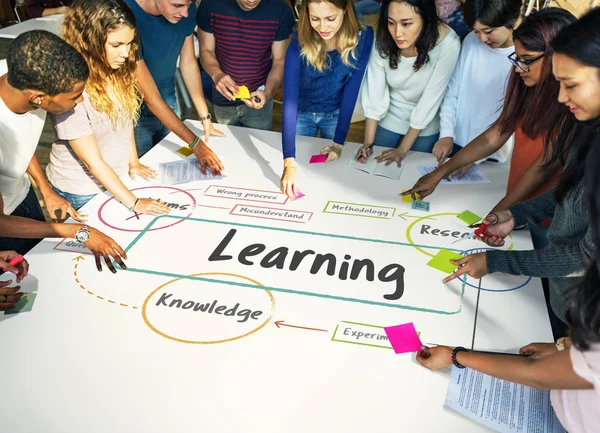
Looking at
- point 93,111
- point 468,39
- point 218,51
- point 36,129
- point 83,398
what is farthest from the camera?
point 218,51

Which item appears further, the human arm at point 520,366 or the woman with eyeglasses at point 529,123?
the woman with eyeglasses at point 529,123

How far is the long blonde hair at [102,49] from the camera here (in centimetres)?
174

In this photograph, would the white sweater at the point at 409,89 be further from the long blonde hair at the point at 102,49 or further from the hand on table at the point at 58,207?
the hand on table at the point at 58,207

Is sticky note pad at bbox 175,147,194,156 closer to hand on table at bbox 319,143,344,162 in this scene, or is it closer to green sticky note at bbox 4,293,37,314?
hand on table at bbox 319,143,344,162

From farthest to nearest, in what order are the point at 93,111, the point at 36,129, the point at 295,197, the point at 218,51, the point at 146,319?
1. the point at 218,51
2. the point at 295,197
3. the point at 93,111
4. the point at 36,129
5. the point at 146,319

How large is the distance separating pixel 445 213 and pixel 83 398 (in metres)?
1.31

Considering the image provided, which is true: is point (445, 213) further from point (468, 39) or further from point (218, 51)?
point (218, 51)

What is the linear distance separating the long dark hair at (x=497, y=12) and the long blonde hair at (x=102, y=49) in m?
1.28

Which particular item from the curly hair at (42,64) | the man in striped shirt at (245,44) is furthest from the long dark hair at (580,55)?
the man in striped shirt at (245,44)

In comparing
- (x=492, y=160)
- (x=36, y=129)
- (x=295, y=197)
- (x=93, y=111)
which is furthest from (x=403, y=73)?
(x=36, y=129)

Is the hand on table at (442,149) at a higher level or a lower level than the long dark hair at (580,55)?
lower

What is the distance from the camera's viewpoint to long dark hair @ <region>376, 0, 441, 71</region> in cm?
205

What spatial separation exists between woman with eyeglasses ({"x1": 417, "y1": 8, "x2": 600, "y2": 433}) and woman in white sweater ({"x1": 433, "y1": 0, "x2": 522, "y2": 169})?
672 millimetres

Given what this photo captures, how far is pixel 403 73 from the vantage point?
2.23m
